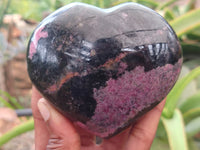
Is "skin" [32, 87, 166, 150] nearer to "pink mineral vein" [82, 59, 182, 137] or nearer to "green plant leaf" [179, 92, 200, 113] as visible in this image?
"pink mineral vein" [82, 59, 182, 137]

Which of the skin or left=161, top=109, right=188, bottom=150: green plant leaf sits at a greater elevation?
the skin

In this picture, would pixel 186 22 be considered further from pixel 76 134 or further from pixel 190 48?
pixel 76 134

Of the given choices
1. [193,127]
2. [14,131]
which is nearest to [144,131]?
[193,127]

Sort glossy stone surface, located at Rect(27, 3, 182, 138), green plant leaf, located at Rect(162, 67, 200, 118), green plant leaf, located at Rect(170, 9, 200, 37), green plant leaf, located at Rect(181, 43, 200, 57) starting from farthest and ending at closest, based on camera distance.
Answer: green plant leaf, located at Rect(181, 43, 200, 57), green plant leaf, located at Rect(170, 9, 200, 37), green plant leaf, located at Rect(162, 67, 200, 118), glossy stone surface, located at Rect(27, 3, 182, 138)

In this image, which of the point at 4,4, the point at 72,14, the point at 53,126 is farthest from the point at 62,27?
the point at 4,4

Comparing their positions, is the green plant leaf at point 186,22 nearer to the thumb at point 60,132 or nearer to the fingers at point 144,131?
the fingers at point 144,131

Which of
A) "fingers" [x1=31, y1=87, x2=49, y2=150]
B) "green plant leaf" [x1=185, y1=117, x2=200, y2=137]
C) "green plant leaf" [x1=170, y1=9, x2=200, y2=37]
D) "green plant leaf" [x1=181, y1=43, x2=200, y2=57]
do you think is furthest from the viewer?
"green plant leaf" [x1=181, y1=43, x2=200, y2=57]

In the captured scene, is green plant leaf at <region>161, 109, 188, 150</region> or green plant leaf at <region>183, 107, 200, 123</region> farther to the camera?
green plant leaf at <region>183, 107, 200, 123</region>

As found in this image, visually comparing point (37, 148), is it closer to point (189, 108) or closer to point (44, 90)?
point (44, 90)

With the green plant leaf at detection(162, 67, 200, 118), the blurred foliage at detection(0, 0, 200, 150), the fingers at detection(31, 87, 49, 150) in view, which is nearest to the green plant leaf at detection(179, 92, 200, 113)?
the blurred foliage at detection(0, 0, 200, 150)
